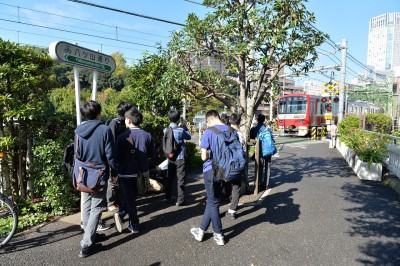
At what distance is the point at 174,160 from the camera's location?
5.02 meters

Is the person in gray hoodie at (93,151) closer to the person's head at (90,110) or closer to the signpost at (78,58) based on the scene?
the person's head at (90,110)

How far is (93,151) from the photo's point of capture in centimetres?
323

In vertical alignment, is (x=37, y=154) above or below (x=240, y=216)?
above

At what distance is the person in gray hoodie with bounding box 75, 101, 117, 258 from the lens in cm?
322

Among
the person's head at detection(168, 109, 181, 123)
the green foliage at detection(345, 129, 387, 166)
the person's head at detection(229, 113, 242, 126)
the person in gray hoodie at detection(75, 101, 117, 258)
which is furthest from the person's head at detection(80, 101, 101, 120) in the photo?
the green foliage at detection(345, 129, 387, 166)

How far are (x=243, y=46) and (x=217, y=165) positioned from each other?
2.27 metres

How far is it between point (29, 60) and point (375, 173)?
7648mm

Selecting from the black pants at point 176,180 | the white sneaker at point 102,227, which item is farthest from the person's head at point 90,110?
the black pants at point 176,180

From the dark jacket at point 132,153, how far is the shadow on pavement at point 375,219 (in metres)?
2.85

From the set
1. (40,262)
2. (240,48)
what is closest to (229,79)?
(240,48)

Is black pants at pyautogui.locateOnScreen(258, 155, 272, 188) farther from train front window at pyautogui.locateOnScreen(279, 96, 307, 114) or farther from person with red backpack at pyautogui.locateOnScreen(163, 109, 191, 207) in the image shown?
train front window at pyautogui.locateOnScreen(279, 96, 307, 114)

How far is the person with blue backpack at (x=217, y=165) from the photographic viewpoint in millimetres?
3525

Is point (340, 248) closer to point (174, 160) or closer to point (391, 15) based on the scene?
point (174, 160)

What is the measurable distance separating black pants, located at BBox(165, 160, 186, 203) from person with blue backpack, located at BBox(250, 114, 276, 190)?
74.0 inches
